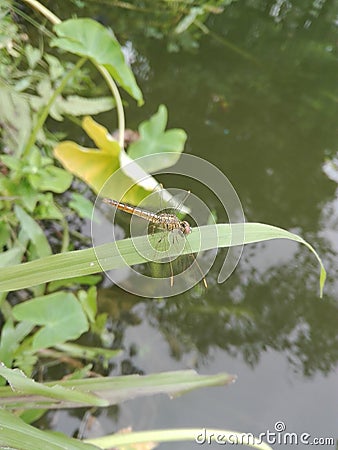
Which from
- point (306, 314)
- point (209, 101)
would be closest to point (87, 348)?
point (306, 314)

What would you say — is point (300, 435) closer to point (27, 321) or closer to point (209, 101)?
point (27, 321)

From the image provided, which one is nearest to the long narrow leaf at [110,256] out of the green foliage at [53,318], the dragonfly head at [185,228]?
the dragonfly head at [185,228]

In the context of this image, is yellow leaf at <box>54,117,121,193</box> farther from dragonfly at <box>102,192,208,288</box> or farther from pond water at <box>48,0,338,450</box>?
dragonfly at <box>102,192,208,288</box>

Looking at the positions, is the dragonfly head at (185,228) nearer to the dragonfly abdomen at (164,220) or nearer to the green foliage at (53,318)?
the dragonfly abdomen at (164,220)

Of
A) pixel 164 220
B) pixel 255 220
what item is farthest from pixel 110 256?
pixel 255 220

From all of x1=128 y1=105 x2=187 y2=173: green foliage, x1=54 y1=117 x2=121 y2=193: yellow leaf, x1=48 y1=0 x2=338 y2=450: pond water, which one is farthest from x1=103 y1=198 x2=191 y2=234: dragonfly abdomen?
x1=128 y1=105 x2=187 y2=173: green foliage
